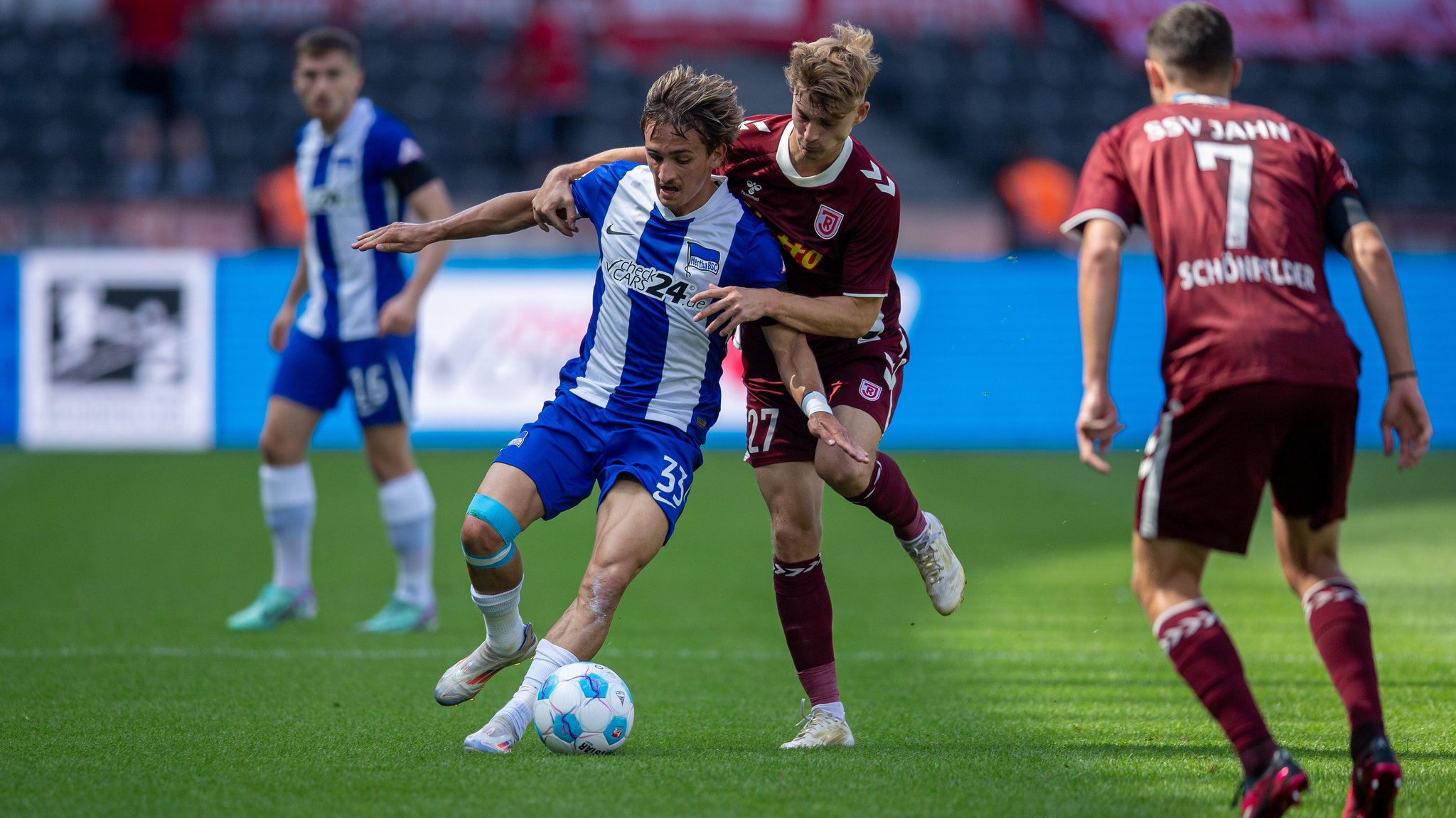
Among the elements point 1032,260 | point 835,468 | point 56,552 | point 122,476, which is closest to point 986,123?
point 1032,260

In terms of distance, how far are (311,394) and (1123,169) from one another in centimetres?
397

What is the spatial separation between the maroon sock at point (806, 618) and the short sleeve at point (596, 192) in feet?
3.81

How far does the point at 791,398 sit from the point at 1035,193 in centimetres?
1325

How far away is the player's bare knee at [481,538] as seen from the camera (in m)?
4.15

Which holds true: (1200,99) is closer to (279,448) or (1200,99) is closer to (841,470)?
(841,470)

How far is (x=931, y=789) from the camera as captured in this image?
146 inches

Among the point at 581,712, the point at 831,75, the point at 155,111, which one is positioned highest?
the point at 831,75

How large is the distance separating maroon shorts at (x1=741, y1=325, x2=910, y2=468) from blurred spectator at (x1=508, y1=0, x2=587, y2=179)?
13.4 metres

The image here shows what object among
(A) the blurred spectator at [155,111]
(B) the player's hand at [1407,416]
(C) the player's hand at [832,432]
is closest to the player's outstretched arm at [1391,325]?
(B) the player's hand at [1407,416]

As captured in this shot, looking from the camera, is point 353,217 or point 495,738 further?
point 353,217

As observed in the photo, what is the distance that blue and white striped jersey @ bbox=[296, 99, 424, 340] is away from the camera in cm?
645

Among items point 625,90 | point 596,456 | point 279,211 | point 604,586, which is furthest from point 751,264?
point 625,90

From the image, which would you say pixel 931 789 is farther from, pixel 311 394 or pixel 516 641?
pixel 311 394

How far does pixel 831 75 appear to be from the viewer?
4.09 m
